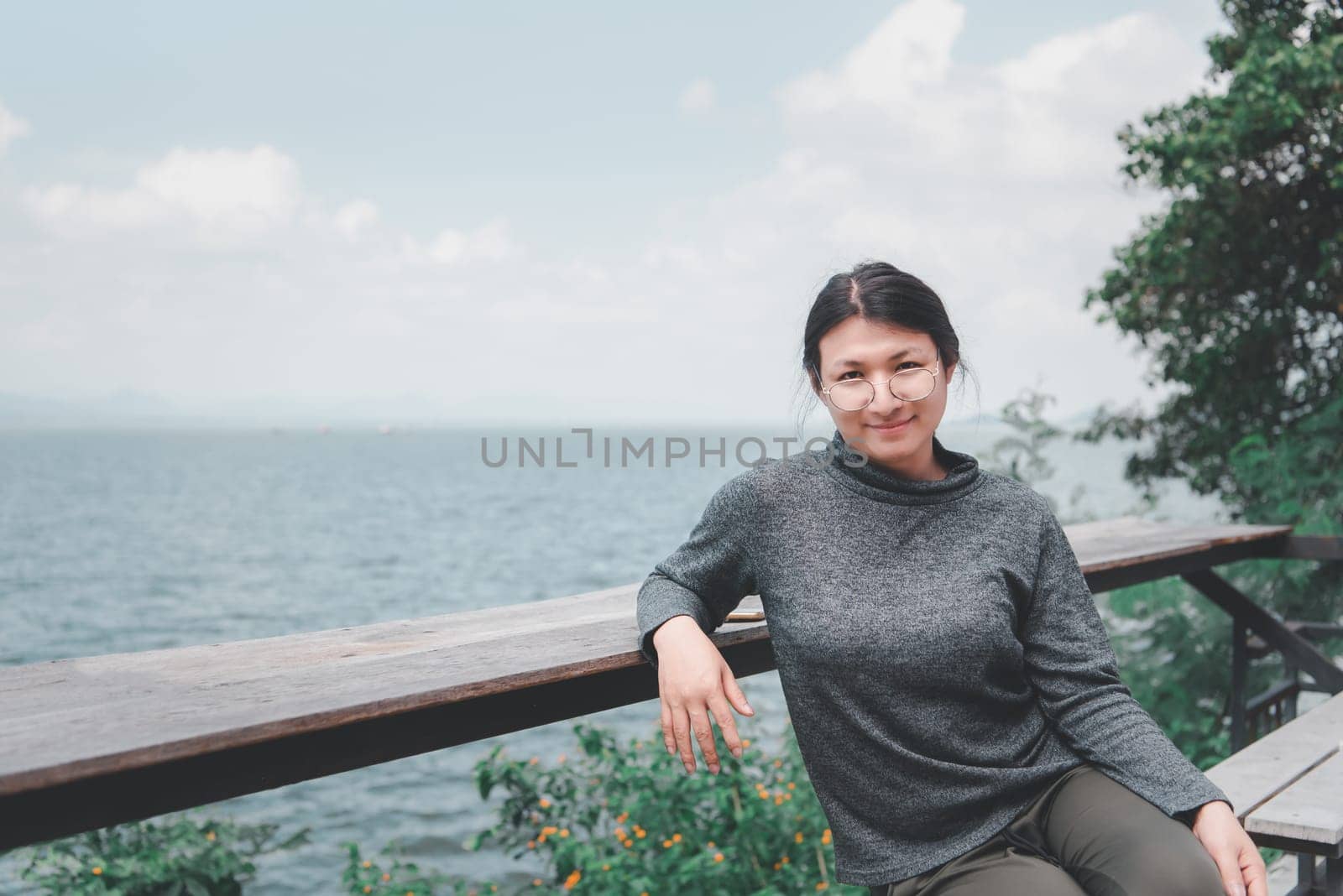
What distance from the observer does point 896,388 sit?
1524 millimetres

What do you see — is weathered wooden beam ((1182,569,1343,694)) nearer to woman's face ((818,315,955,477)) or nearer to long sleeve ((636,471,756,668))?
woman's face ((818,315,955,477))

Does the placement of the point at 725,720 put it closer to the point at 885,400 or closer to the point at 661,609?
the point at 661,609

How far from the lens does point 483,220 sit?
220ft

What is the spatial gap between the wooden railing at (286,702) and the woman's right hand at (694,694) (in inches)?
3.4

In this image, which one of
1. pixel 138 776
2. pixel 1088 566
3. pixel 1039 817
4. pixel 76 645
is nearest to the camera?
pixel 138 776

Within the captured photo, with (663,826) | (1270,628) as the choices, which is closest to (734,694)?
(663,826)

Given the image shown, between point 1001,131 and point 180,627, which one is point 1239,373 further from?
point 1001,131

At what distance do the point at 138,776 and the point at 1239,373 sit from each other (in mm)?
6352

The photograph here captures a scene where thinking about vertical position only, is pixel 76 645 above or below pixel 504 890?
below

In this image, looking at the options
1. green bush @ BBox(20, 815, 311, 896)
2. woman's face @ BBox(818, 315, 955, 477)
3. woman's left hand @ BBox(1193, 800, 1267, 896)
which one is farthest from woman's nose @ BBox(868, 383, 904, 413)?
green bush @ BBox(20, 815, 311, 896)

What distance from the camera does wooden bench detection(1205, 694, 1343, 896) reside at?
62.4 inches

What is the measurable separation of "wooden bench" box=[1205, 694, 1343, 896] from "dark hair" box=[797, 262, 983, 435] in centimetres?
83

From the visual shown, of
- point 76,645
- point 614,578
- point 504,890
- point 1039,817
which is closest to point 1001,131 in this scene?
point 614,578

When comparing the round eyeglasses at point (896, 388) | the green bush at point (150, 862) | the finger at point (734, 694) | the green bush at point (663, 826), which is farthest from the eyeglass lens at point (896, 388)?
the green bush at point (150, 862)
